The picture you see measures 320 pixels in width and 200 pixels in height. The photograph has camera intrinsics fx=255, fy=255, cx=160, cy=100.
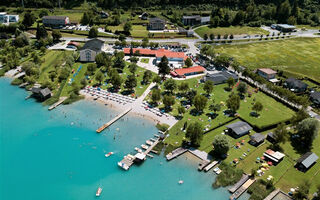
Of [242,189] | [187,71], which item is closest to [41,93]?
[187,71]

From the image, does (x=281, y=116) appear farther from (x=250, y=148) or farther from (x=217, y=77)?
(x=217, y=77)

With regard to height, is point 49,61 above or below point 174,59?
below

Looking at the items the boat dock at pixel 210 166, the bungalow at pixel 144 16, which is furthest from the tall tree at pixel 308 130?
the bungalow at pixel 144 16

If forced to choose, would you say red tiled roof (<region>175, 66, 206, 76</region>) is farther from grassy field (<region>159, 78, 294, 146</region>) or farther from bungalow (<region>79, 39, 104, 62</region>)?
bungalow (<region>79, 39, 104, 62</region>)

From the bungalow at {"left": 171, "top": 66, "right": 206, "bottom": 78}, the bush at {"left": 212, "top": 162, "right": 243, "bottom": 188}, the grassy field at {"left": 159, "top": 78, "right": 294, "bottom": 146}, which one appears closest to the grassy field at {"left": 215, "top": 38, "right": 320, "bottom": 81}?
the bungalow at {"left": 171, "top": 66, "right": 206, "bottom": 78}

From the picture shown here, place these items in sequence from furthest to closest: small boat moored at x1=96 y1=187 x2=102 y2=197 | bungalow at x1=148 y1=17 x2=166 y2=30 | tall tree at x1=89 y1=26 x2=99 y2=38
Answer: bungalow at x1=148 y1=17 x2=166 y2=30 → tall tree at x1=89 y1=26 x2=99 y2=38 → small boat moored at x1=96 y1=187 x2=102 y2=197

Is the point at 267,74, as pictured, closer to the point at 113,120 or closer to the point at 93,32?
the point at 113,120
